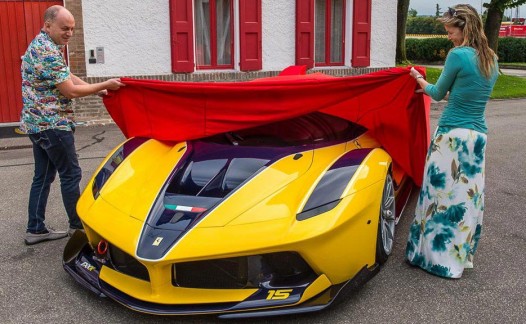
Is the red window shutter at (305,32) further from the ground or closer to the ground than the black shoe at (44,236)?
further from the ground

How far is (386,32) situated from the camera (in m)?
13.4

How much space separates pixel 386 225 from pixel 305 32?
9.13 metres

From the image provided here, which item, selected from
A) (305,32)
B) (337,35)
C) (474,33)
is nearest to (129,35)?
(305,32)

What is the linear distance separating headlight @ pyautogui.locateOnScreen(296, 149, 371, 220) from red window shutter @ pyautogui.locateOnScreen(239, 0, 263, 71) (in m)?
8.51

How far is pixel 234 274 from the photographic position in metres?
3.10

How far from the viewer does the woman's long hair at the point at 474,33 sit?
141 inches

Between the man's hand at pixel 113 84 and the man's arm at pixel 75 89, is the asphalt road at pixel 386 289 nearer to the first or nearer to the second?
the man's arm at pixel 75 89

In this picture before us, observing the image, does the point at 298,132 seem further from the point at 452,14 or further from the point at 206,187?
the point at 452,14

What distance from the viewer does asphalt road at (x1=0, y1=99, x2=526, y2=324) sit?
324 centimetres

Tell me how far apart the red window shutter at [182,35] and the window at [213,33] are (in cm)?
49

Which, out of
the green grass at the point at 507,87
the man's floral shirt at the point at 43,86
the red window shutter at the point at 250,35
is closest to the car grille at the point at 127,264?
the man's floral shirt at the point at 43,86

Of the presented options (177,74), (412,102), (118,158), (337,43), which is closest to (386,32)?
(337,43)

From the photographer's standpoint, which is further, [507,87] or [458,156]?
[507,87]

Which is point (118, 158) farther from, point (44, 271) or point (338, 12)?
point (338, 12)
